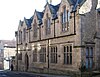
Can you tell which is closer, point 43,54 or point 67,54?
point 67,54

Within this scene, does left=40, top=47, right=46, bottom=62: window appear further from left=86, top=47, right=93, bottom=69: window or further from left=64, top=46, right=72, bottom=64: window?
left=86, top=47, right=93, bottom=69: window

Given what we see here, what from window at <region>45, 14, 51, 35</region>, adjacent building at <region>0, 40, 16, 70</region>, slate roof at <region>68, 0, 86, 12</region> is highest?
slate roof at <region>68, 0, 86, 12</region>

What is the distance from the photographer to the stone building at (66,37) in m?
27.4

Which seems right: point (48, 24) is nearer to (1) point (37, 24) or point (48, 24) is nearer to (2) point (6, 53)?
(1) point (37, 24)

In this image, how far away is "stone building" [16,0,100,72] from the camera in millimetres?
27359

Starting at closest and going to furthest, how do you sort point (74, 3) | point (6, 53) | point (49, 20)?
point (74, 3)
point (49, 20)
point (6, 53)

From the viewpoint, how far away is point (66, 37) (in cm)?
3012

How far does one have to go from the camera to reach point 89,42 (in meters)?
27.6

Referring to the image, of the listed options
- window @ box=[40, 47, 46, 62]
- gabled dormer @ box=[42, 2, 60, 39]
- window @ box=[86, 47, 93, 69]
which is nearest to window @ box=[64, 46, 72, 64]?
window @ box=[86, 47, 93, 69]

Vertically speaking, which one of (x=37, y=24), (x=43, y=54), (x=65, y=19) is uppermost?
(x=37, y=24)

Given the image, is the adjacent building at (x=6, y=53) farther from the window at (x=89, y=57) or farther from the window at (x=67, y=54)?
the window at (x=89, y=57)

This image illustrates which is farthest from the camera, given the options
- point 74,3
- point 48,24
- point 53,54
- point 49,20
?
point 48,24

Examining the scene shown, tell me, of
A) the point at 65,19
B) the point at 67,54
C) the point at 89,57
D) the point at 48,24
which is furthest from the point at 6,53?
the point at 89,57

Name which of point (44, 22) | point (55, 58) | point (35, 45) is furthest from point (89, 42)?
point (35, 45)
